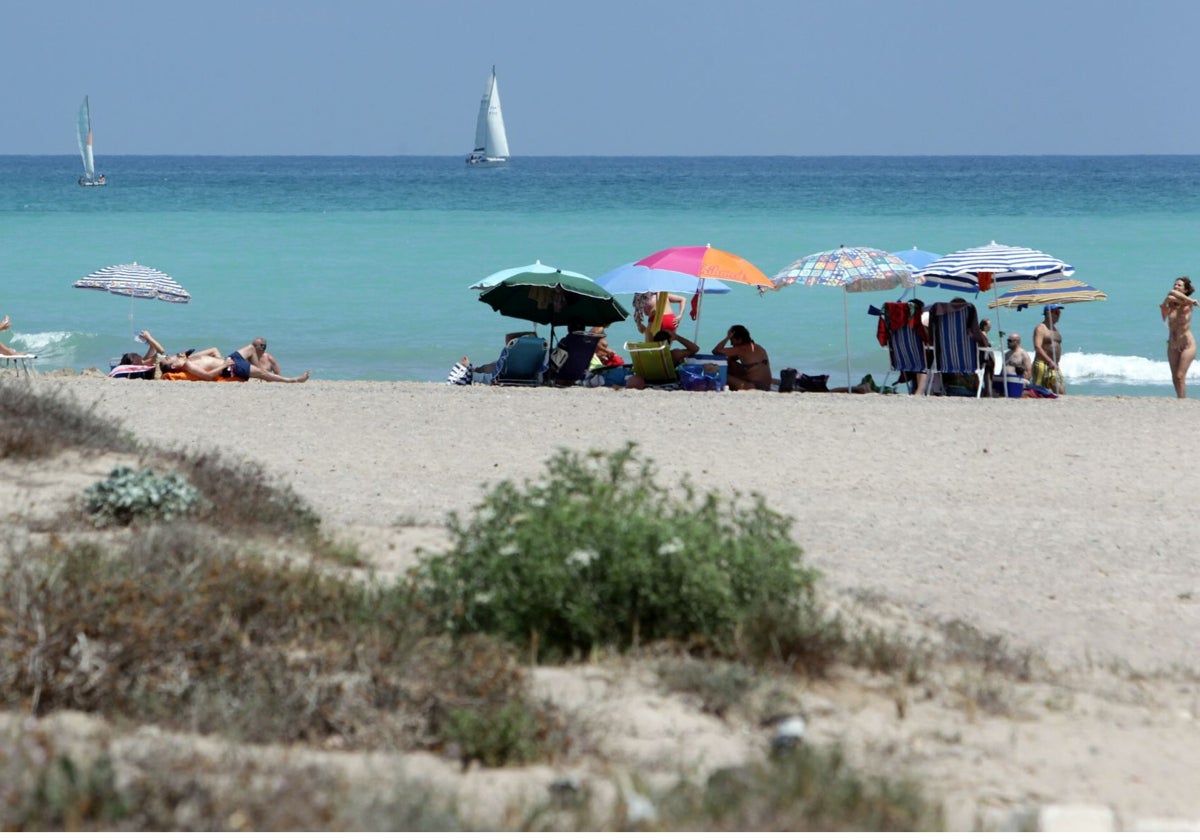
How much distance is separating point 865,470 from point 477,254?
2855 cm

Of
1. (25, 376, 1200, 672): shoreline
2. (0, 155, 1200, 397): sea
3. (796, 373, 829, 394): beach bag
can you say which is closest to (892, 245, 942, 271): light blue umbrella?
(0, 155, 1200, 397): sea

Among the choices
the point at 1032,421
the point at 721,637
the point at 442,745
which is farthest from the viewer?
the point at 1032,421

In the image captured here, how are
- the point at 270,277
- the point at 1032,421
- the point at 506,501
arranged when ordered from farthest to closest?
the point at 270,277 → the point at 1032,421 → the point at 506,501

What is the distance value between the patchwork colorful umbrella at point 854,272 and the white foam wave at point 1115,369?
6012 millimetres

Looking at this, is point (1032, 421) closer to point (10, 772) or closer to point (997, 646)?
point (997, 646)

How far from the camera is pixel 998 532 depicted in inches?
295

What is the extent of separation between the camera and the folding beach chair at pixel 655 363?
1320 centimetres

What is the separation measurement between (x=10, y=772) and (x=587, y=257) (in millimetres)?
33928

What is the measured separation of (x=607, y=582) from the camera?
480 cm

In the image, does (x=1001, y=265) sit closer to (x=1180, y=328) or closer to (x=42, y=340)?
(x=1180, y=328)

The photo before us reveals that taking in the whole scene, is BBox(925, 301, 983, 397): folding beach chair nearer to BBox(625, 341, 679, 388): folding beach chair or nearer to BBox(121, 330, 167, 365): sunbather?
BBox(625, 341, 679, 388): folding beach chair

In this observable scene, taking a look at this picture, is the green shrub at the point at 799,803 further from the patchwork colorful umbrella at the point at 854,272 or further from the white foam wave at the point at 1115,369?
the white foam wave at the point at 1115,369

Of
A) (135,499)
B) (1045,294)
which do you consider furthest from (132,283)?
(135,499)

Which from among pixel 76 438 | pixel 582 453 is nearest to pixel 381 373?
pixel 582 453
